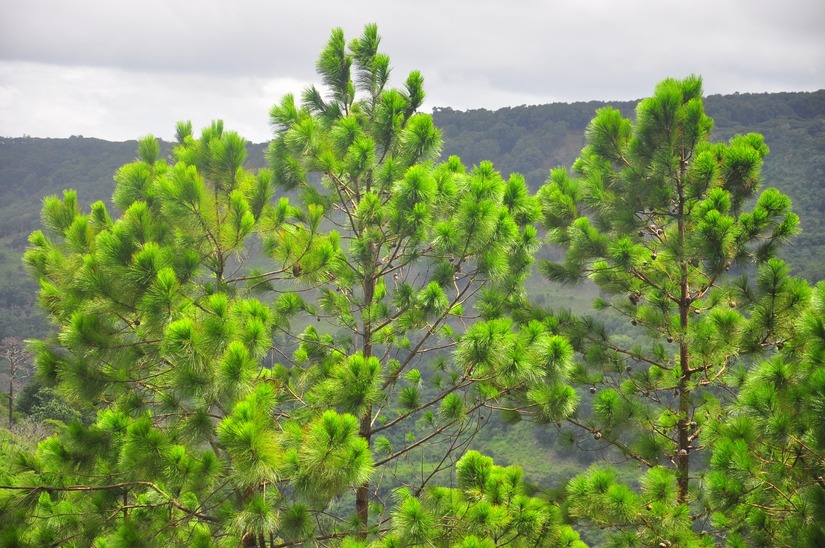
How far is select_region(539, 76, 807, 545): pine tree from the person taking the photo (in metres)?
5.66

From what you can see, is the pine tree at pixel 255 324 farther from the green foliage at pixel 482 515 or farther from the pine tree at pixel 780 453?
the pine tree at pixel 780 453

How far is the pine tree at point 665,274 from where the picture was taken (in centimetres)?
566

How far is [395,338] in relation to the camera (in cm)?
635

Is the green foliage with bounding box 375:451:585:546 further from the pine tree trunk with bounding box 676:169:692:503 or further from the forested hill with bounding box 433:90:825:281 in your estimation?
the forested hill with bounding box 433:90:825:281

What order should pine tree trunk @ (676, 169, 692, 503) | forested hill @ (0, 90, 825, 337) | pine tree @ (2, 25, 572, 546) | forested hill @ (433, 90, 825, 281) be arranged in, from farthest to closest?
forested hill @ (0, 90, 825, 337), forested hill @ (433, 90, 825, 281), pine tree trunk @ (676, 169, 692, 503), pine tree @ (2, 25, 572, 546)

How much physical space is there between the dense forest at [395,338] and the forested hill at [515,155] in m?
41.6

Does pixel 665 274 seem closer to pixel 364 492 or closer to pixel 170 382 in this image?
pixel 364 492

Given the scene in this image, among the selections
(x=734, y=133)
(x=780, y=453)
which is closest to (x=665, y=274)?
(x=780, y=453)

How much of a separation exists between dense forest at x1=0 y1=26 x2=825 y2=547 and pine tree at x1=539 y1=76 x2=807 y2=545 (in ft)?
0.09

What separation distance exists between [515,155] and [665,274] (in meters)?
81.8

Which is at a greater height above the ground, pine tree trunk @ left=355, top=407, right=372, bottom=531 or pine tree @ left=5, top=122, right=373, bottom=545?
pine tree @ left=5, top=122, right=373, bottom=545

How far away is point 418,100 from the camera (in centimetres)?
626

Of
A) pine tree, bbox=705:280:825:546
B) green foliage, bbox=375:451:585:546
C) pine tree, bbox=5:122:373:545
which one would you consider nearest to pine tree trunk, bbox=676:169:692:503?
pine tree, bbox=705:280:825:546

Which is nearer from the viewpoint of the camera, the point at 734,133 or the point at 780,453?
the point at 780,453
